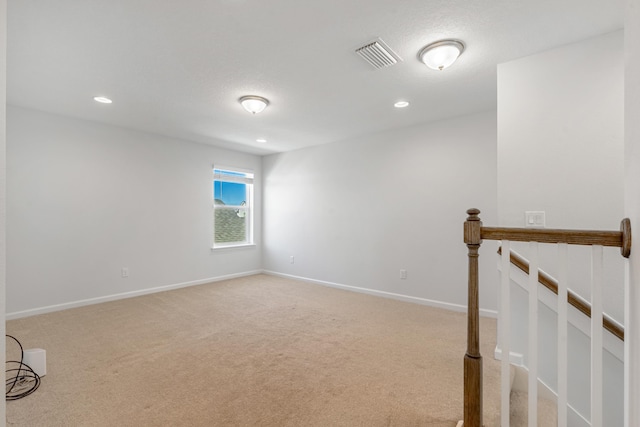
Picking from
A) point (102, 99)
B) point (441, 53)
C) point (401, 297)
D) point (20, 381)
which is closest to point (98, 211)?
point (102, 99)

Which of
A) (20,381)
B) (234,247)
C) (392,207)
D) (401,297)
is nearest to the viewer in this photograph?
(20,381)

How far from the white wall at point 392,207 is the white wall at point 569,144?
1219 mm

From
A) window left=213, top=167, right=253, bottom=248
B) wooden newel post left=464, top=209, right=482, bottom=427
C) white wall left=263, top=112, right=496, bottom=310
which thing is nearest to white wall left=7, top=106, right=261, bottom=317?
window left=213, top=167, right=253, bottom=248

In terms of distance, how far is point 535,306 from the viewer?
121 cm

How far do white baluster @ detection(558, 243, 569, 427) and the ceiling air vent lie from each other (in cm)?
172

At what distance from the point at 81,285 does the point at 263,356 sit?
294cm

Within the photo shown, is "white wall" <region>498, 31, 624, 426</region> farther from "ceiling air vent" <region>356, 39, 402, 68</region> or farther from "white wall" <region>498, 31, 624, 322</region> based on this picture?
"ceiling air vent" <region>356, 39, 402, 68</region>

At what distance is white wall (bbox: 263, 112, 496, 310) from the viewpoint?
11.6 feet

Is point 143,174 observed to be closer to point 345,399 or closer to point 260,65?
point 260,65

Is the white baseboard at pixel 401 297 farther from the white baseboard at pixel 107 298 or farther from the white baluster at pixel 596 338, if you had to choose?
the white baluster at pixel 596 338

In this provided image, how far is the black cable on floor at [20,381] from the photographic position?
6.35 feet

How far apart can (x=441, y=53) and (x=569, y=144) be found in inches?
44.4

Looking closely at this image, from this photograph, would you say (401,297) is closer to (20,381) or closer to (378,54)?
(378,54)

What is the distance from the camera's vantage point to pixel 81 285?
3.75 metres
